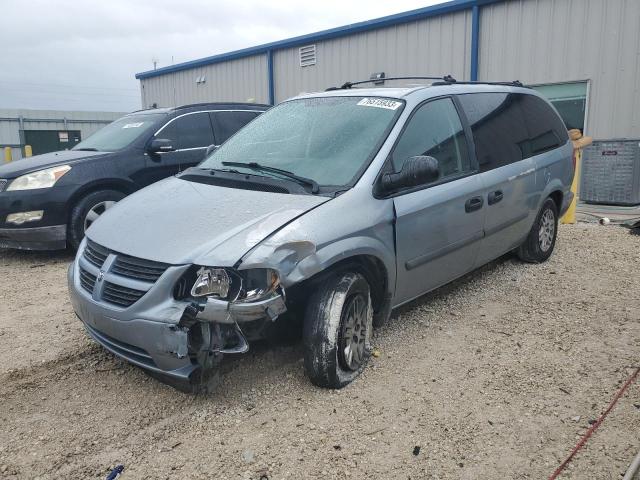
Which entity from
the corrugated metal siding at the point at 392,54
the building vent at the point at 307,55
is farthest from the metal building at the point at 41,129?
the corrugated metal siding at the point at 392,54

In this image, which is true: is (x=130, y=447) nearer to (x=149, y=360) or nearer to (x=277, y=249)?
(x=149, y=360)

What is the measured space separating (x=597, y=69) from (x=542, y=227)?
206 inches

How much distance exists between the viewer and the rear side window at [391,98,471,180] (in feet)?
11.6

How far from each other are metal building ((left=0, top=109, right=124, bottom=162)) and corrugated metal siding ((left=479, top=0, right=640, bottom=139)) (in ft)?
68.9

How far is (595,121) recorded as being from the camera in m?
9.35

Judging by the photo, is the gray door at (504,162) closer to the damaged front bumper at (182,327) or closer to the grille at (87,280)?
the damaged front bumper at (182,327)

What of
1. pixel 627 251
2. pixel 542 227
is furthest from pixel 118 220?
pixel 627 251

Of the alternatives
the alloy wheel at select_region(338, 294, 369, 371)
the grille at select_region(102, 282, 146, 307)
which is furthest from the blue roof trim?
the grille at select_region(102, 282, 146, 307)

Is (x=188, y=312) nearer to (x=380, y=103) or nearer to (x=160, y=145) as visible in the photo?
(x=380, y=103)

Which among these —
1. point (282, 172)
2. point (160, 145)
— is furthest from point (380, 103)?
point (160, 145)

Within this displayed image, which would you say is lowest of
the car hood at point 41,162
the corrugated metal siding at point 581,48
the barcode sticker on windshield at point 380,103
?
the car hood at point 41,162

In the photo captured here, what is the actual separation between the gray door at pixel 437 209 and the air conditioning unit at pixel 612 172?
596cm

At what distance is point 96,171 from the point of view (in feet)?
19.6

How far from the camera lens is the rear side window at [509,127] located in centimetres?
423
